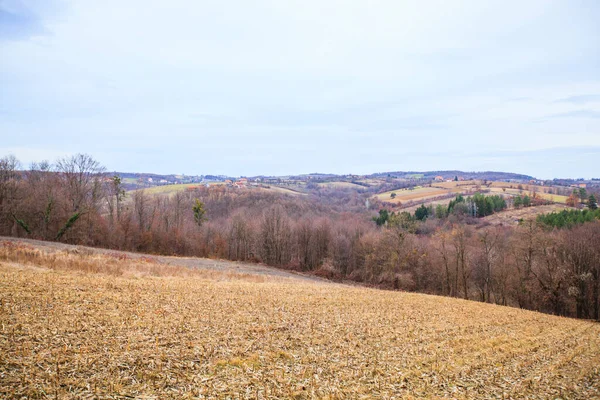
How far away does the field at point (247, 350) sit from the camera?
8.59 m

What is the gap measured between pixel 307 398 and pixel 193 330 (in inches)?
217

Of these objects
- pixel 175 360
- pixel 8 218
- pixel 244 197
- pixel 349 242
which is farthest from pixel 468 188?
pixel 175 360

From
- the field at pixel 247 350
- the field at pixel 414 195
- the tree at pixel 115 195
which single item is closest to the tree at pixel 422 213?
the field at pixel 414 195

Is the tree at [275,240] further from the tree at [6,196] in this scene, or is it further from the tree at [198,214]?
the tree at [6,196]

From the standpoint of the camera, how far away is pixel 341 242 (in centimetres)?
7444

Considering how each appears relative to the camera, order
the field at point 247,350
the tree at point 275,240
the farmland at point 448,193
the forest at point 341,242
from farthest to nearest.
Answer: the farmland at point 448,193
the tree at point 275,240
the forest at point 341,242
the field at point 247,350

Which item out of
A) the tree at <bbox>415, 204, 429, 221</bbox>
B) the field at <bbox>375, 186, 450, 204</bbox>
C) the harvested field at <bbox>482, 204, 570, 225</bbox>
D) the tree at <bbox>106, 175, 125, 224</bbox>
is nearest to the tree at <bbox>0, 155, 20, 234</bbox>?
the tree at <bbox>106, 175, 125, 224</bbox>

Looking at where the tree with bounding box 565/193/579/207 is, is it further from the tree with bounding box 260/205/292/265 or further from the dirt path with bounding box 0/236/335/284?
the dirt path with bounding box 0/236/335/284

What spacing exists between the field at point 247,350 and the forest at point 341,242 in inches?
1085

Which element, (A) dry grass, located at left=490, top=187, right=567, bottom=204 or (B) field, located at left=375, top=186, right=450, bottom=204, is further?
(B) field, located at left=375, top=186, right=450, bottom=204

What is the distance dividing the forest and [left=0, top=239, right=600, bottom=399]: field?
2756cm

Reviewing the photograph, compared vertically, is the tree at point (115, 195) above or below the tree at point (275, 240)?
above

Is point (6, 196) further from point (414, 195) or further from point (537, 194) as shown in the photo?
point (537, 194)

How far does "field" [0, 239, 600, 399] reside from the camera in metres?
8.59
